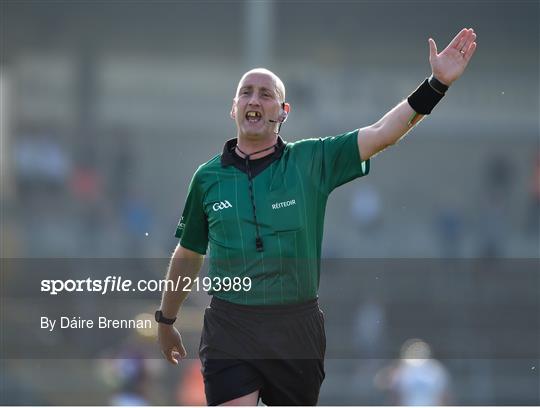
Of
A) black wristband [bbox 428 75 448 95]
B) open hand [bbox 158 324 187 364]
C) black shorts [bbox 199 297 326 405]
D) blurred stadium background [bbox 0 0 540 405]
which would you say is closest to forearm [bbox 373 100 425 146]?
black wristband [bbox 428 75 448 95]

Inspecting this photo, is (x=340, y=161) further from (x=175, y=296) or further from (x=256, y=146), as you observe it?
(x=175, y=296)

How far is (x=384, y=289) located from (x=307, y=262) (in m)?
14.4

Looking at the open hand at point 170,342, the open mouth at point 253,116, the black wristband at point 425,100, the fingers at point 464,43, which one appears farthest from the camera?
the open hand at point 170,342

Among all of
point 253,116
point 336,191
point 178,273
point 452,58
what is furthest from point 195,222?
point 336,191

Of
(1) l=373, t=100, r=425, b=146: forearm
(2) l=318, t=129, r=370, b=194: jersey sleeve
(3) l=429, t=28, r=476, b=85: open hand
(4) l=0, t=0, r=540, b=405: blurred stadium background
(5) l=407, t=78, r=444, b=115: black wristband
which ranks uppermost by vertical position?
(3) l=429, t=28, r=476, b=85: open hand

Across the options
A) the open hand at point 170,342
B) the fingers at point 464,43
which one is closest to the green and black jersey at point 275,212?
the open hand at point 170,342

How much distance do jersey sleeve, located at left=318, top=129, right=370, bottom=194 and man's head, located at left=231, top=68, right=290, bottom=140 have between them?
25 centimetres

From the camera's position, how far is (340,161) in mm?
5508

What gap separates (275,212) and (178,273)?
0.67 meters

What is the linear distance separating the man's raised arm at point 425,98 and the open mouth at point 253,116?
0.51 m

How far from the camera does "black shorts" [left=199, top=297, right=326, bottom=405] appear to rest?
17.6 feet

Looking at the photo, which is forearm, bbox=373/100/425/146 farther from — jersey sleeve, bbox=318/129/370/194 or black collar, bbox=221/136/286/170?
black collar, bbox=221/136/286/170

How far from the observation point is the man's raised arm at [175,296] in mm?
5758

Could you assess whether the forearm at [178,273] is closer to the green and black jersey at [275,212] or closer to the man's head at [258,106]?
the green and black jersey at [275,212]
